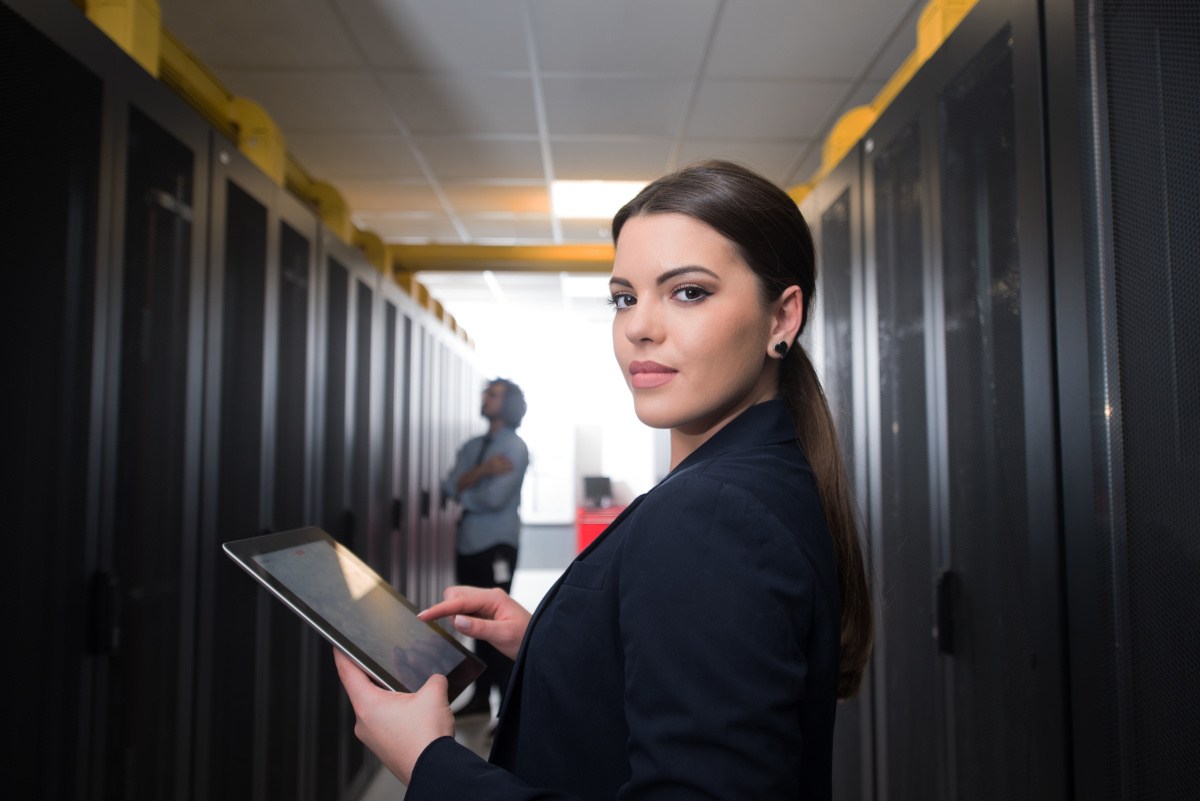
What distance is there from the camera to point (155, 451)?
57.0 inches

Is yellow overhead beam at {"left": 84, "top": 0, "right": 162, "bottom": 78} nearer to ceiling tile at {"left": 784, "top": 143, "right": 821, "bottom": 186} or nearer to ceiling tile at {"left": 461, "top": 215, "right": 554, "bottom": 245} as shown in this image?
ceiling tile at {"left": 784, "top": 143, "right": 821, "bottom": 186}

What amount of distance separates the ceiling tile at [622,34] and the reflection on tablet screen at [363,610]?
6.76ft

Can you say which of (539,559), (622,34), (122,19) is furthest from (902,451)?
(539,559)

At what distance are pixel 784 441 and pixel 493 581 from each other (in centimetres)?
321

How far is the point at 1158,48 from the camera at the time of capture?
2.98 feet

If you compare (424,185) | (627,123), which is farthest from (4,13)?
(424,185)

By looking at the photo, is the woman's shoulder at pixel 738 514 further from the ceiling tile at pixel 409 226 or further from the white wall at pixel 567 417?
the white wall at pixel 567 417

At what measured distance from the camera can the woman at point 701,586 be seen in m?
0.58

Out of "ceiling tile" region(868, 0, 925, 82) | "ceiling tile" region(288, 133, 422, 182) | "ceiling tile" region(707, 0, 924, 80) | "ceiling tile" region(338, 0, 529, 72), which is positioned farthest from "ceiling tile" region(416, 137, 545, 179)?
"ceiling tile" region(868, 0, 925, 82)

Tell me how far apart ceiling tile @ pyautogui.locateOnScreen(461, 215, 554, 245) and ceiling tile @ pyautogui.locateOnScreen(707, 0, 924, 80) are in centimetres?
202

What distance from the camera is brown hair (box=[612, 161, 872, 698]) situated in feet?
2.61

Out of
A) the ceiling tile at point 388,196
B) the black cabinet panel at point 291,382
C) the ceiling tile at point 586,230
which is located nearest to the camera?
the black cabinet panel at point 291,382

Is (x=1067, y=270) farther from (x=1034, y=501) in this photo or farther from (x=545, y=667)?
(x=545, y=667)

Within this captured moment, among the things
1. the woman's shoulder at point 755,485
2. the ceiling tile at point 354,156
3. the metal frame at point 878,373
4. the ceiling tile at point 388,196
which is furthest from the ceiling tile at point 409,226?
the woman's shoulder at point 755,485
